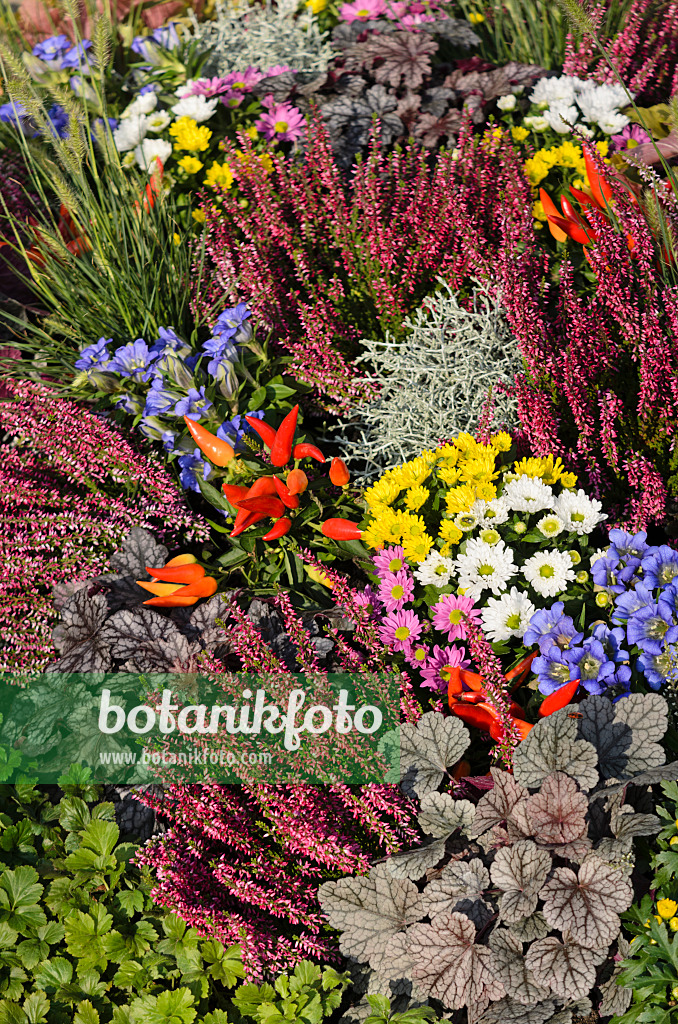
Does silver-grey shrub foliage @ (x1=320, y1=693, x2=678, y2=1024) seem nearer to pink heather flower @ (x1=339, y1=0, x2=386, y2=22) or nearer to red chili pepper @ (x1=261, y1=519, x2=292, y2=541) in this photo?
red chili pepper @ (x1=261, y1=519, x2=292, y2=541)

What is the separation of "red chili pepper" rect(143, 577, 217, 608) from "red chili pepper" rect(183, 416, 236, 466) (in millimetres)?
322

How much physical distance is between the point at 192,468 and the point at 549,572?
3.49ft

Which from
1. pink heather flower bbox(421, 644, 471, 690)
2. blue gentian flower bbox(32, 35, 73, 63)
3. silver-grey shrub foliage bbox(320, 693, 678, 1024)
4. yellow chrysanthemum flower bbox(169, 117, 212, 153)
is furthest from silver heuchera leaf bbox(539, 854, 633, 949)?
blue gentian flower bbox(32, 35, 73, 63)

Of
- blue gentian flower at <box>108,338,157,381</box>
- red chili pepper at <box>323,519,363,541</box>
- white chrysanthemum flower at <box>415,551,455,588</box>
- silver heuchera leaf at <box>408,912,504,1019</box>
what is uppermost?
blue gentian flower at <box>108,338,157,381</box>

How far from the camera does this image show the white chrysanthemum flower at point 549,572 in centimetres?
177

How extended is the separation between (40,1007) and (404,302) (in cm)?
218

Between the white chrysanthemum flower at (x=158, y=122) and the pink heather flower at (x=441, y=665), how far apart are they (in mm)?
2468

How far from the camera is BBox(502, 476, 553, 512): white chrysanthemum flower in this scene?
6.06 ft

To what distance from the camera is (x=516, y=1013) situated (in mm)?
1407

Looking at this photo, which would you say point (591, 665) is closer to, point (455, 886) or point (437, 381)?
point (455, 886)

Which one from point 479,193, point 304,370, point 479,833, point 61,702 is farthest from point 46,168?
point 479,833

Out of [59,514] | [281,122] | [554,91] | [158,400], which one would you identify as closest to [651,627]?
[158,400]

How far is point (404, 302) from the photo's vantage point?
8.54ft

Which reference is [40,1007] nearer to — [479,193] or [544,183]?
[479,193]
